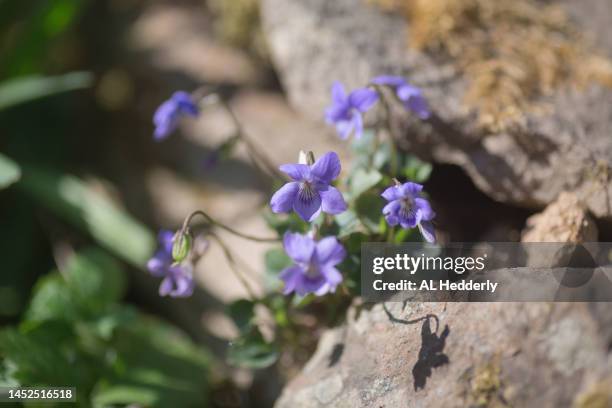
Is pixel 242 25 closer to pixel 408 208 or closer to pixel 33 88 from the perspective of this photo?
pixel 33 88

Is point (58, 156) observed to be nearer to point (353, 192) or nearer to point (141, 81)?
point (141, 81)

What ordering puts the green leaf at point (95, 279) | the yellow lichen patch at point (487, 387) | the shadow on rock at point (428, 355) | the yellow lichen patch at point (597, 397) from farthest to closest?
the green leaf at point (95, 279) → the shadow on rock at point (428, 355) → the yellow lichen patch at point (487, 387) → the yellow lichen patch at point (597, 397)

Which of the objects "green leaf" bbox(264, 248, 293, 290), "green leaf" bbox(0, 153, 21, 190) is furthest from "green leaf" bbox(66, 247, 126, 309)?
"green leaf" bbox(264, 248, 293, 290)

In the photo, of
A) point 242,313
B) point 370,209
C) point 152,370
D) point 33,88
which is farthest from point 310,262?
point 33,88

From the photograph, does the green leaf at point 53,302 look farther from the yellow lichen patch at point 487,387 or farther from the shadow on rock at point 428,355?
the yellow lichen patch at point 487,387

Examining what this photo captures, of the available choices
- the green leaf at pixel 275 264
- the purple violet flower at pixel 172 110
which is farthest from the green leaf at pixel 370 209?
the purple violet flower at pixel 172 110

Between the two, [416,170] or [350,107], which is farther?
[416,170]
